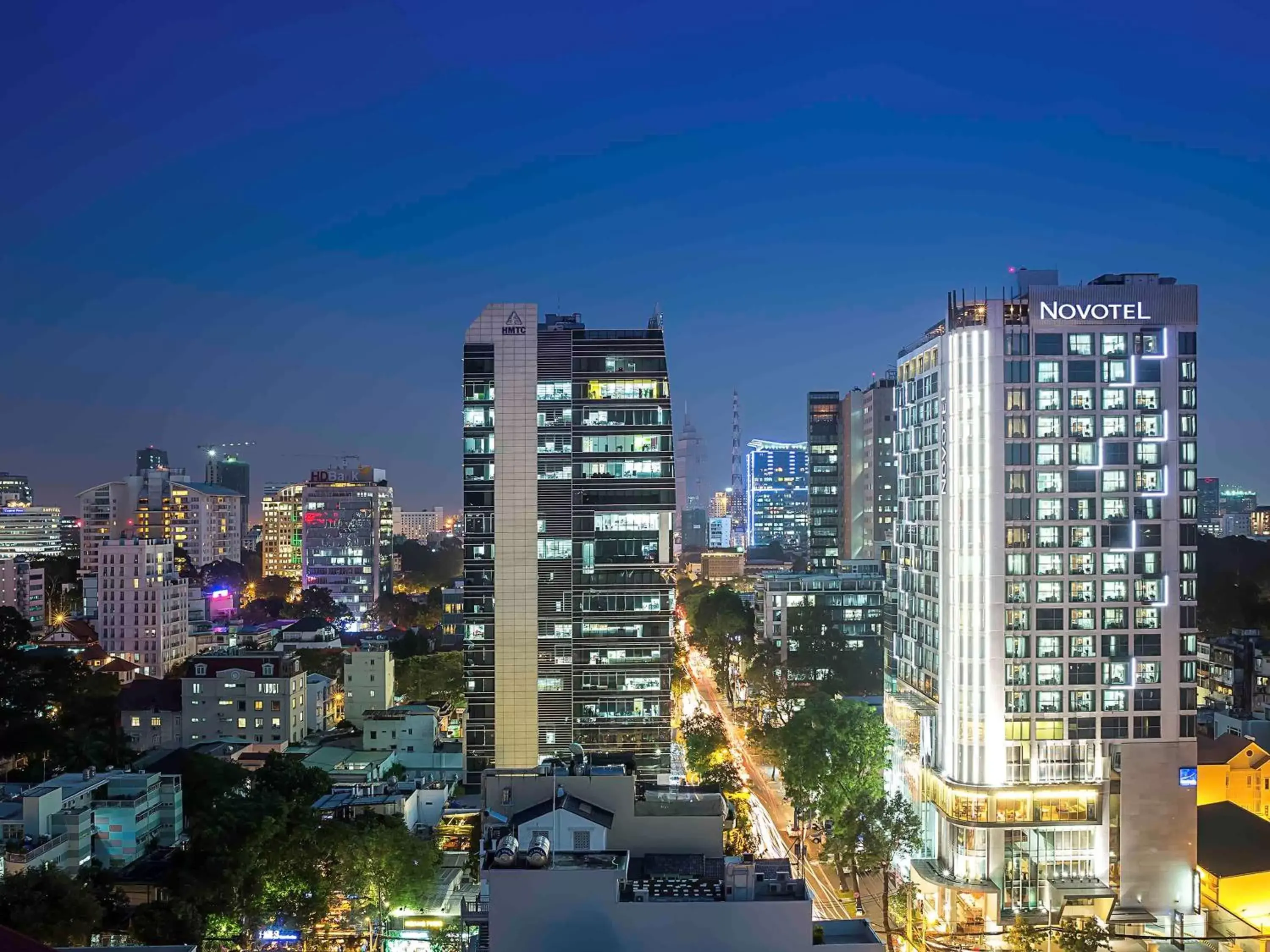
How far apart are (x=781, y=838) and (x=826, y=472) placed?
86.4 metres

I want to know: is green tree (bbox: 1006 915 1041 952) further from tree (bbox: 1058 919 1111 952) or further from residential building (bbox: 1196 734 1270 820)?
residential building (bbox: 1196 734 1270 820)

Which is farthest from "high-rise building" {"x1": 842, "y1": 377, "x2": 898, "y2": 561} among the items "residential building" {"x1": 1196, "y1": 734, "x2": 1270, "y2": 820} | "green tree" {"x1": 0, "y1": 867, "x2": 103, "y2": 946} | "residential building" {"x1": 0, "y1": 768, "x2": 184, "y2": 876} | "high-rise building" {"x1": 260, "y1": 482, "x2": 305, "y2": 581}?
"high-rise building" {"x1": 260, "y1": 482, "x2": 305, "y2": 581}

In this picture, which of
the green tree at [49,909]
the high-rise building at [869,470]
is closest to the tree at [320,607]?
the high-rise building at [869,470]

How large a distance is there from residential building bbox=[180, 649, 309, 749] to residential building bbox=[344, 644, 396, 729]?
6499 mm

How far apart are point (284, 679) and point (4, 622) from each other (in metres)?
24.0

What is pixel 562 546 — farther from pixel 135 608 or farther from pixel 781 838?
pixel 135 608

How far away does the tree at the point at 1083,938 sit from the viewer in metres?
33.8

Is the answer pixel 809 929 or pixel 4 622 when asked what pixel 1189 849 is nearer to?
pixel 809 929

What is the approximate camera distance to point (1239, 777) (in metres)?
51.0

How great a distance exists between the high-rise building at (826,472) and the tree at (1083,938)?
96502mm

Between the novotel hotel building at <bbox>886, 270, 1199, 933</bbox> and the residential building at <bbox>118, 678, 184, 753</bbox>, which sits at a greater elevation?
the novotel hotel building at <bbox>886, 270, 1199, 933</bbox>

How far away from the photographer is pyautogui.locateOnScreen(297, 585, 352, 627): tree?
127 metres

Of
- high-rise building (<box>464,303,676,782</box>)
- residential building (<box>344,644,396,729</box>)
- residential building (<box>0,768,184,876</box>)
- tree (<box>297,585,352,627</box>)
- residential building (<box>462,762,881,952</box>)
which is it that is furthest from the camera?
tree (<box>297,585,352,627</box>)

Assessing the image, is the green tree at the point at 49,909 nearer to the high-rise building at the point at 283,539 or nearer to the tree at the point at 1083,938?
the tree at the point at 1083,938
